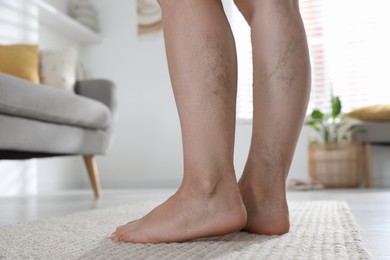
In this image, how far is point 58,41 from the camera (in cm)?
393

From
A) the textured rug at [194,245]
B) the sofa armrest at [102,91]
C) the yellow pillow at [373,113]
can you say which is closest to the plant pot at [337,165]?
the yellow pillow at [373,113]

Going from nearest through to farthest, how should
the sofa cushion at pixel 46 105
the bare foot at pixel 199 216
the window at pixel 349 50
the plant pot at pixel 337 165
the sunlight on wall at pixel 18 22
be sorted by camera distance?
the bare foot at pixel 199 216 → the sofa cushion at pixel 46 105 → the sunlight on wall at pixel 18 22 → the plant pot at pixel 337 165 → the window at pixel 349 50

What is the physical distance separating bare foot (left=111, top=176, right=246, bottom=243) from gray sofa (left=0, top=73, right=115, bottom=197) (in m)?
1.11

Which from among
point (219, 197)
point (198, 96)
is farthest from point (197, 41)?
point (219, 197)

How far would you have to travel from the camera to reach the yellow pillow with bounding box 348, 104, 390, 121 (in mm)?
3262

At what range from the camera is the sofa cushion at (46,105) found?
168 cm

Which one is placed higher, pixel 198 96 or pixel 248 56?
pixel 248 56

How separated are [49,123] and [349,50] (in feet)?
8.70

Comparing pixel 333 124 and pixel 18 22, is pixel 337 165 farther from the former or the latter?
pixel 18 22

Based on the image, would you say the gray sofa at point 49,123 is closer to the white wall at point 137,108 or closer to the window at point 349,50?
the white wall at point 137,108

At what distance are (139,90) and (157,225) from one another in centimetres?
342

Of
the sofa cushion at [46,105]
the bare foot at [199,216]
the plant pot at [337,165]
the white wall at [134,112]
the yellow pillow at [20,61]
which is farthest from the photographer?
the white wall at [134,112]

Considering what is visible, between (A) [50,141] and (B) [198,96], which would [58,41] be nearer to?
(A) [50,141]

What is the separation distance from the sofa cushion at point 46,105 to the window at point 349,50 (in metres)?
1.91
